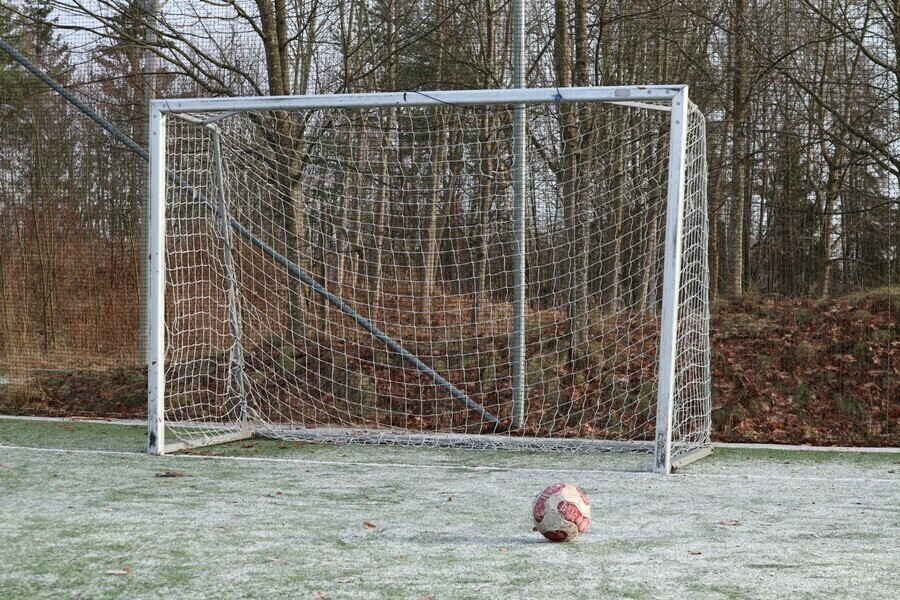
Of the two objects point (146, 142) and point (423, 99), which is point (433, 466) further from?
point (146, 142)

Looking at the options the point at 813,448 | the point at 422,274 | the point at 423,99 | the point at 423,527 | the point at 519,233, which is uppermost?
the point at 423,99

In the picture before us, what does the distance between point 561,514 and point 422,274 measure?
436 centimetres

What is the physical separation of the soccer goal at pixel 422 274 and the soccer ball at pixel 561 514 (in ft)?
10.2

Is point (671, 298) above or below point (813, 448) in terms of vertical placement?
above

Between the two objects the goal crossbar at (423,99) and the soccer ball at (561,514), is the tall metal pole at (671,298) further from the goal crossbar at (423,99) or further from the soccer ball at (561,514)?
the soccer ball at (561,514)

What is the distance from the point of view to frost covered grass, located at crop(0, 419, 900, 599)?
9.20 ft

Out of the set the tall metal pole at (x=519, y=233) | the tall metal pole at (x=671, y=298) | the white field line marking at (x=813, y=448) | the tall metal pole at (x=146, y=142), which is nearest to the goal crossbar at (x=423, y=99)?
the tall metal pole at (x=671, y=298)

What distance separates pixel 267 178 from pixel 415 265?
1375 millimetres

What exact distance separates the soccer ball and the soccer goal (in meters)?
3.12

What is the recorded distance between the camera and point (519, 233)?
6957mm

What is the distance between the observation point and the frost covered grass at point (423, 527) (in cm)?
280

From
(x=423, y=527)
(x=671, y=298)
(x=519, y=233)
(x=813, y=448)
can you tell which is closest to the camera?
(x=423, y=527)

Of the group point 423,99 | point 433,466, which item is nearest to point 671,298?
point 433,466

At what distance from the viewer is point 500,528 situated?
365cm
